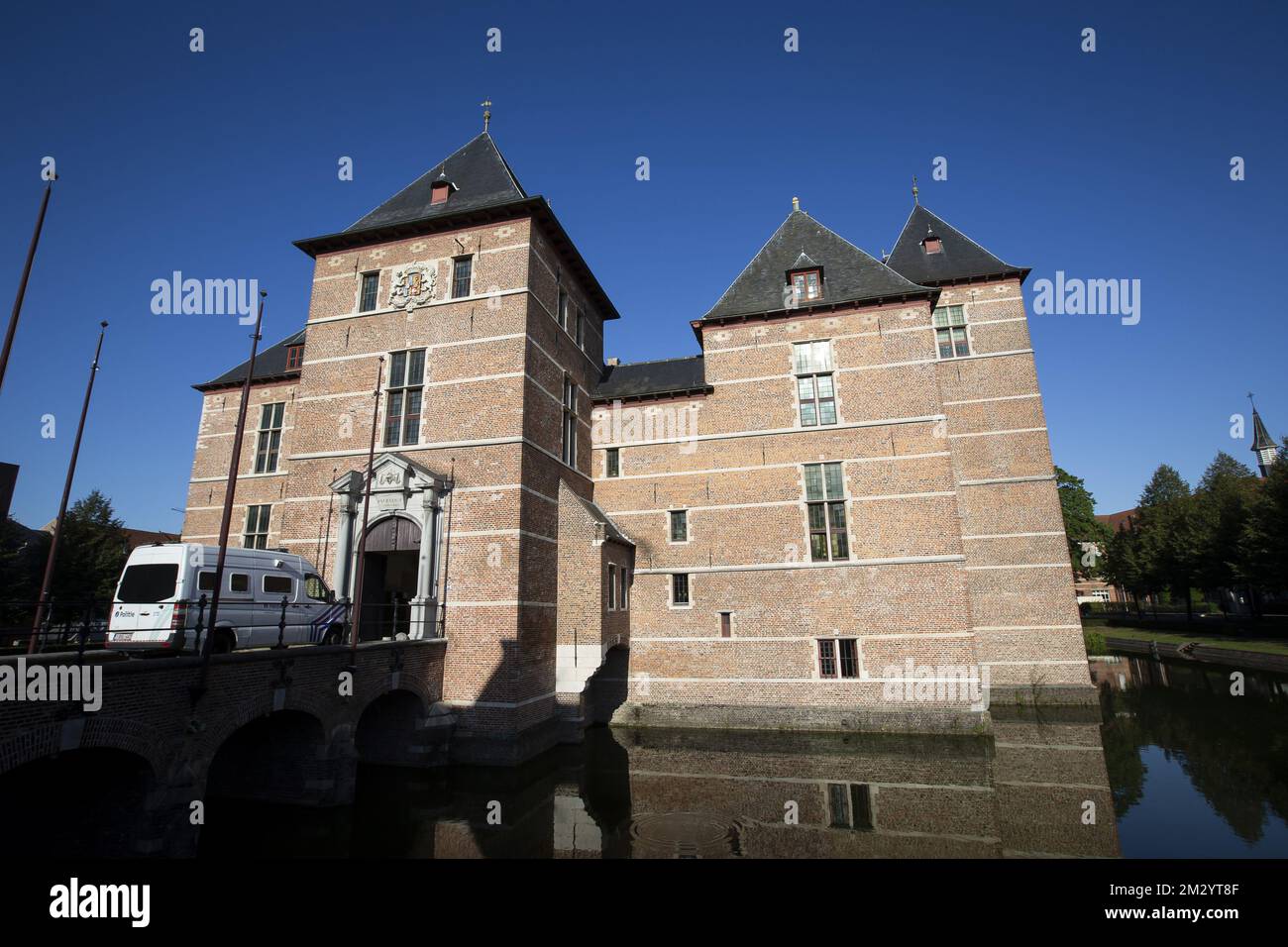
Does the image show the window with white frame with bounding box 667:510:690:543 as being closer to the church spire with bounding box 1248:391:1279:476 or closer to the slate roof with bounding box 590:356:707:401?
the slate roof with bounding box 590:356:707:401

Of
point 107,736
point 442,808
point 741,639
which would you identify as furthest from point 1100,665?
point 107,736

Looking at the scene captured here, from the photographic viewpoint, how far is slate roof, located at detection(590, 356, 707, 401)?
20.2 metres

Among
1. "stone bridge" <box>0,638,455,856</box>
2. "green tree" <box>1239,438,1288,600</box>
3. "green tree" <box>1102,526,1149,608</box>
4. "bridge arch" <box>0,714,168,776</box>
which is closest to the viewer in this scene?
"bridge arch" <box>0,714,168,776</box>

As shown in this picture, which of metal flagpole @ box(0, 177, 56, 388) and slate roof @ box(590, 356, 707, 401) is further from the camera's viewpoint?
slate roof @ box(590, 356, 707, 401)

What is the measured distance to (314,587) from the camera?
1384cm

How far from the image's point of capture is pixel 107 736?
24.3ft

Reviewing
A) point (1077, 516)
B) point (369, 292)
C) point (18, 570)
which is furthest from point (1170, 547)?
point (18, 570)

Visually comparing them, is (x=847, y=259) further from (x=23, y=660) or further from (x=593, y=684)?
(x=23, y=660)

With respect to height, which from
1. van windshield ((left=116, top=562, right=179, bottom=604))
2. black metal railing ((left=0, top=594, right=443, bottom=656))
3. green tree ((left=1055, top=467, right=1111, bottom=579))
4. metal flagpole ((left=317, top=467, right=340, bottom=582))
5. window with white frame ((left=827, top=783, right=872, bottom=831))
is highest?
green tree ((left=1055, top=467, right=1111, bottom=579))

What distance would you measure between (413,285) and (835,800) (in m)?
16.6

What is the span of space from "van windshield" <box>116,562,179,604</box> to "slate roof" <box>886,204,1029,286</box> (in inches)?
934

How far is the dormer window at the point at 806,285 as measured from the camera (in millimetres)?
19422

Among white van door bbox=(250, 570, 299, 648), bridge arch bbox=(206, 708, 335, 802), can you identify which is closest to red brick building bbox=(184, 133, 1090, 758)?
white van door bbox=(250, 570, 299, 648)

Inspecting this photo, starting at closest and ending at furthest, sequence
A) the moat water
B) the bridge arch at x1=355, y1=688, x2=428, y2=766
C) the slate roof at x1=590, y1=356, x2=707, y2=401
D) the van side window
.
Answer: the moat water, the van side window, the bridge arch at x1=355, y1=688, x2=428, y2=766, the slate roof at x1=590, y1=356, x2=707, y2=401
